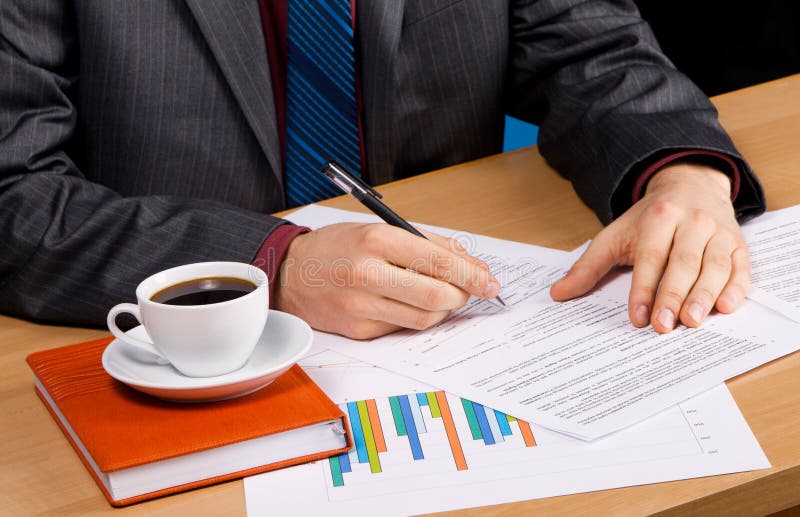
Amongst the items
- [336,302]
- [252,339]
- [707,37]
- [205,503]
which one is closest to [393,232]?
[336,302]

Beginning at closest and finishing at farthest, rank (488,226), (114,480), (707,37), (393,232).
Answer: (114,480)
(393,232)
(488,226)
(707,37)

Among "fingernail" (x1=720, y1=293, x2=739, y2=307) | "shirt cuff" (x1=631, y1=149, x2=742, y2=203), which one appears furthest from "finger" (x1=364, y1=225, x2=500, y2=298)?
"shirt cuff" (x1=631, y1=149, x2=742, y2=203)

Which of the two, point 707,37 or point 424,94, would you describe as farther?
point 707,37

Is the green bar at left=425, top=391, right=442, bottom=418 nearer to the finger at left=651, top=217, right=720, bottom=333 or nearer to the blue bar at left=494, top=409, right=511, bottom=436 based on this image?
the blue bar at left=494, top=409, right=511, bottom=436

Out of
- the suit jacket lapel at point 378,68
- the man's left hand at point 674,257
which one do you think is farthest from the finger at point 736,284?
the suit jacket lapel at point 378,68

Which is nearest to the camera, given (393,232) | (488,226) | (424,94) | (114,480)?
(114,480)

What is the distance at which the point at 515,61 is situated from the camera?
4.62ft

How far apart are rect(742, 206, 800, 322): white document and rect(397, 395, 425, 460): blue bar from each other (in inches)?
15.3

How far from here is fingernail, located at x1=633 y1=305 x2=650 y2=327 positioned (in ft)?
2.82

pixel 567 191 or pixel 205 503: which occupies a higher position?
pixel 205 503

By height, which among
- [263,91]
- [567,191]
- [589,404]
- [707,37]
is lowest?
[707,37]

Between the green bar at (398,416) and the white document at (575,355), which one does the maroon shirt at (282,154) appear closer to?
the white document at (575,355)

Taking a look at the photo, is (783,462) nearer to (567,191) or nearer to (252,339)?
(252,339)

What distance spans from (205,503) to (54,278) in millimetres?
416
